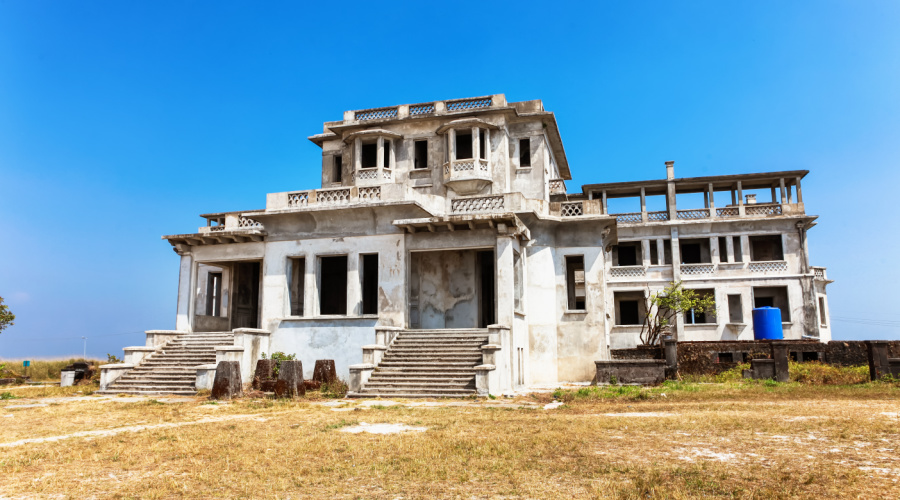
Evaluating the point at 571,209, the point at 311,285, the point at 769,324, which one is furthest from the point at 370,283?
the point at 769,324

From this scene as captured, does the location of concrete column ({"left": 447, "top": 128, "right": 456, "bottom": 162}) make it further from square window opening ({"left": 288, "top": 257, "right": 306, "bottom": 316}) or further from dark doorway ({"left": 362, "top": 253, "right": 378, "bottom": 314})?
square window opening ({"left": 288, "top": 257, "right": 306, "bottom": 316})

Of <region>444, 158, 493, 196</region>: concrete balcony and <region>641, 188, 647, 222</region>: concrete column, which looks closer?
<region>444, 158, 493, 196</region>: concrete balcony

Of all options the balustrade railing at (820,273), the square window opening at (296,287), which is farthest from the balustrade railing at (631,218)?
the square window opening at (296,287)

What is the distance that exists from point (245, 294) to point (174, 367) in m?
8.19

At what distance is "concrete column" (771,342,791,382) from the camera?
19828 mm

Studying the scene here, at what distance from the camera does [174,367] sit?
20453 mm

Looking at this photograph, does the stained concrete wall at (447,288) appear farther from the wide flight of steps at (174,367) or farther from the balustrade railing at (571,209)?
the wide flight of steps at (174,367)

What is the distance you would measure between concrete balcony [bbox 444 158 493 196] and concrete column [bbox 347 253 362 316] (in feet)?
21.2

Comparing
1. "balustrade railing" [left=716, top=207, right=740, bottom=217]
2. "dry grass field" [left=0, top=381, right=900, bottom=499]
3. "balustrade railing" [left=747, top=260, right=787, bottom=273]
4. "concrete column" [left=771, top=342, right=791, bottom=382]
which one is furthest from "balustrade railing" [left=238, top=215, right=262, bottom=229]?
"balustrade railing" [left=747, top=260, right=787, bottom=273]

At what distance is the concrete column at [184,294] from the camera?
23.8 metres

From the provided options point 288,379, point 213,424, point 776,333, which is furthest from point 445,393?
point 776,333

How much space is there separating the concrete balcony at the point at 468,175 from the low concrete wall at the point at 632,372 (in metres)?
9.78

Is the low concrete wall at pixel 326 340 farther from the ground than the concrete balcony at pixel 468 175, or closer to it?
closer to it

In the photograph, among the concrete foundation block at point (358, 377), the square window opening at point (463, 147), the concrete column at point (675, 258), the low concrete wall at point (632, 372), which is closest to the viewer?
the concrete foundation block at point (358, 377)
